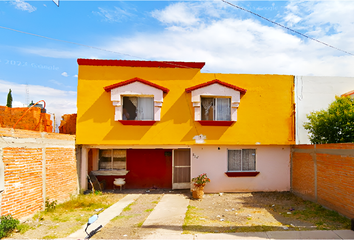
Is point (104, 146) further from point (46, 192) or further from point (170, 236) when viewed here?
point (170, 236)

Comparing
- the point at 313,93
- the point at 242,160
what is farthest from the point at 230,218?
the point at 313,93

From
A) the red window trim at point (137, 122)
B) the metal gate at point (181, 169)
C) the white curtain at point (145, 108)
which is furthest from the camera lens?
the metal gate at point (181, 169)

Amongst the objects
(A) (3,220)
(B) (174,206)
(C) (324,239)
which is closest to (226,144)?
(B) (174,206)

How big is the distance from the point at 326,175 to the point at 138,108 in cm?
871

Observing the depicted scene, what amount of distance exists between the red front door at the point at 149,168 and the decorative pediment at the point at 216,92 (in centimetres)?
416

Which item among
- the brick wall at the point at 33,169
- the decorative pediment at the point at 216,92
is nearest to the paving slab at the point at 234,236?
the brick wall at the point at 33,169

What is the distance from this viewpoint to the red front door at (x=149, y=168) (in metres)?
14.4

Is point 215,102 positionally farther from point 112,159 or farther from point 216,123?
point 112,159

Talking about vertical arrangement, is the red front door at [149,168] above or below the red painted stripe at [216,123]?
below

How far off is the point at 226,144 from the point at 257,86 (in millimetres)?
3434

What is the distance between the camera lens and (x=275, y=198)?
11.5 m

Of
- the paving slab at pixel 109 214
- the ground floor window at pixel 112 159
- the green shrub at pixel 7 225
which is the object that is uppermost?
the ground floor window at pixel 112 159

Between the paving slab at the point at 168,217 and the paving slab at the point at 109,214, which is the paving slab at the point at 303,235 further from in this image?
the paving slab at the point at 109,214

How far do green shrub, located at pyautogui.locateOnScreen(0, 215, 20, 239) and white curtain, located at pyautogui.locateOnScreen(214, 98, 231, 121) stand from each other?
9181mm
